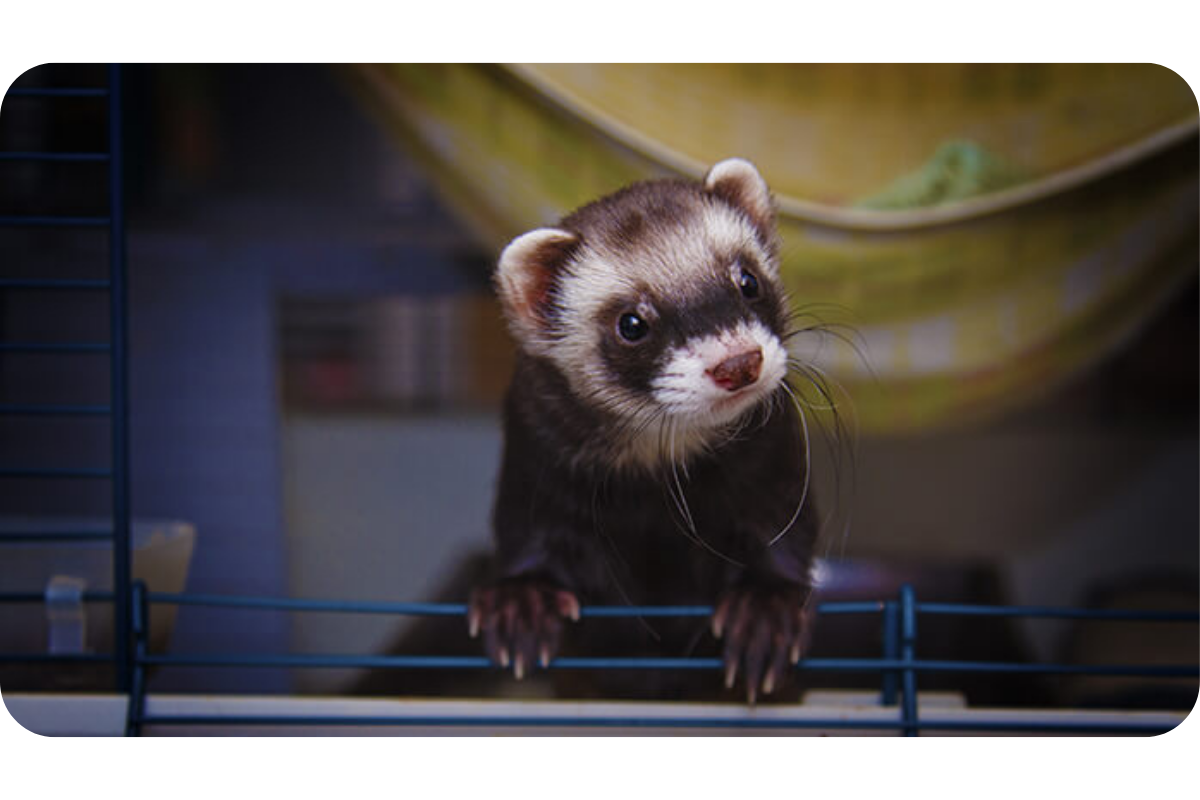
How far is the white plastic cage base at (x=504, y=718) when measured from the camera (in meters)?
1.05

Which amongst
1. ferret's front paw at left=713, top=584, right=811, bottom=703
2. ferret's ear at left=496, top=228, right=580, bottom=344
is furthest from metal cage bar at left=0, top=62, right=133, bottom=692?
ferret's front paw at left=713, top=584, right=811, bottom=703

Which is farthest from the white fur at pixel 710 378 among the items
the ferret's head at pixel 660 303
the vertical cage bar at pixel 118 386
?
the vertical cage bar at pixel 118 386

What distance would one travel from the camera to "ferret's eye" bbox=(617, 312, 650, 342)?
94 cm

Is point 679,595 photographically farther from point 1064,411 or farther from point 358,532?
point 1064,411

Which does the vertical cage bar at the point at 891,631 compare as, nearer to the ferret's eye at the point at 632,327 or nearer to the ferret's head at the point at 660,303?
the ferret's head at the point at 660,303

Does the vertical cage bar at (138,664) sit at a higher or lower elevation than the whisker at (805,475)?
lower

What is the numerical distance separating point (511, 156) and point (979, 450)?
0.72 m

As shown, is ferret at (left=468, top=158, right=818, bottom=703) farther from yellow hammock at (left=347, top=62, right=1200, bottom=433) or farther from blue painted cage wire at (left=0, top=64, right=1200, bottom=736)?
yellow hammock at (left=347, top=62, right=1200, bottom=433)

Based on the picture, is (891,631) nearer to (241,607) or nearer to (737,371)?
(737,371)

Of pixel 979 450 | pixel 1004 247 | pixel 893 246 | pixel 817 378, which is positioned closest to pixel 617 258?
pixel 817 378

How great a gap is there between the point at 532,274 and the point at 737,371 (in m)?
0.25

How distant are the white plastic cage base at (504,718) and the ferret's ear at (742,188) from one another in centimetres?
51

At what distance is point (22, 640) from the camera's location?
3.68 feet

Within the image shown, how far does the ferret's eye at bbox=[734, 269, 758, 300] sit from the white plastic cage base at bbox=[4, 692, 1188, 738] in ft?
1.41
